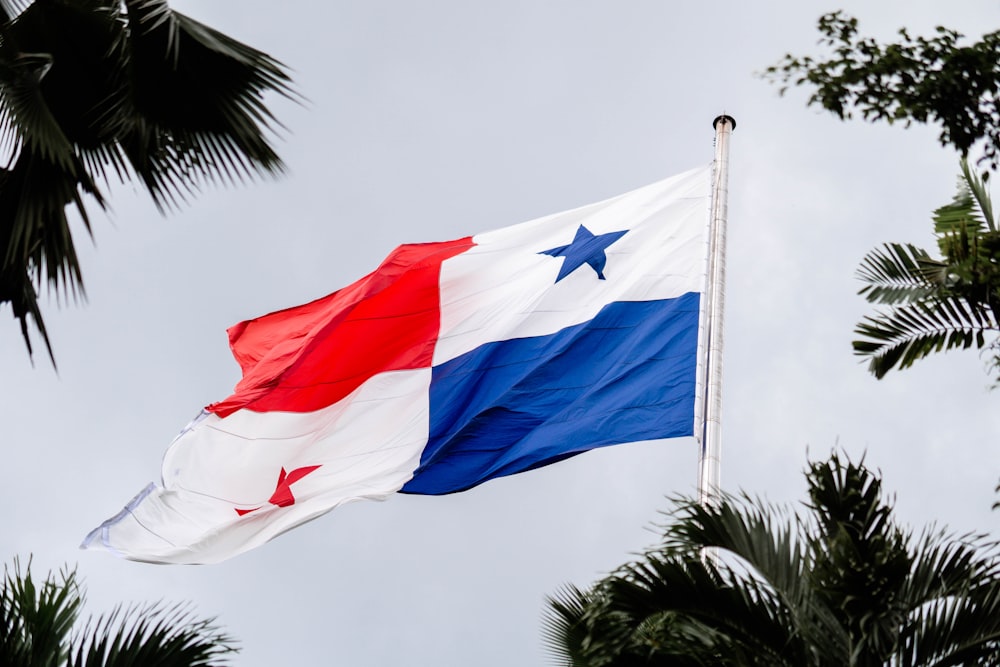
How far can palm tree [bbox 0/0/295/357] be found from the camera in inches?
324

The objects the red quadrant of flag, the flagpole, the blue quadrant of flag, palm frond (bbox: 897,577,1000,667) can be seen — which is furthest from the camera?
the red quadrant of flag

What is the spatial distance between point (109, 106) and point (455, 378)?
658 cm

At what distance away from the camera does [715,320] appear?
13781 mm

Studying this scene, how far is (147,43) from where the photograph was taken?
8641 millimetres

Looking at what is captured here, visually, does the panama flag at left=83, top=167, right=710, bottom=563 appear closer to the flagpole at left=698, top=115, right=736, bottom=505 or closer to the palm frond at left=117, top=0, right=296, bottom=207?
the flagpole at left=698, top=115, right=736, bottom=505

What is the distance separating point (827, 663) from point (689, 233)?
794 cm

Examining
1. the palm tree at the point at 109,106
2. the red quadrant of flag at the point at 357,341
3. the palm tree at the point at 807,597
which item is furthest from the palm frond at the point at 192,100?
the red quadrant of flag at the point at 357,341

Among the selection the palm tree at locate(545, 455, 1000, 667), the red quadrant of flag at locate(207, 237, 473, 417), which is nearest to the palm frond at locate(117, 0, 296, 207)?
the palm tree at locate(545, 455, 1000, 667)

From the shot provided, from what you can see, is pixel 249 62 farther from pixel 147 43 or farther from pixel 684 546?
pixel 684 546

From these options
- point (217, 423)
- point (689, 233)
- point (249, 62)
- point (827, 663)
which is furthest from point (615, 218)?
point (827, 663)

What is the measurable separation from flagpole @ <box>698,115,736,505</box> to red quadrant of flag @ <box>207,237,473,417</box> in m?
2.85

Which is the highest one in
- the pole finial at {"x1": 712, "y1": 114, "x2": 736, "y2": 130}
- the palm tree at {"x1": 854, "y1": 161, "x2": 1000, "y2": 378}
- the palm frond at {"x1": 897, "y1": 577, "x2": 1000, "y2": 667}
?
the pole finial at {"x1": 712, "y1": 114, "x2": 736, "y2": 130}

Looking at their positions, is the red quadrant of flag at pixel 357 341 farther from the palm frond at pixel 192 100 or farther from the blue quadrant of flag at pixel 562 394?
the palm frond at pixel 192 100

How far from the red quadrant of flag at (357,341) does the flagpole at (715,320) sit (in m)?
2.85
